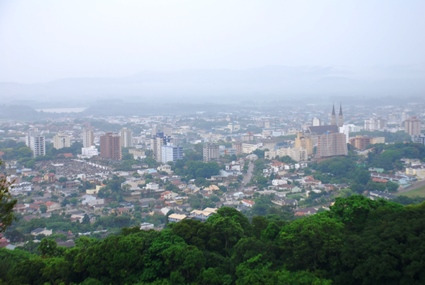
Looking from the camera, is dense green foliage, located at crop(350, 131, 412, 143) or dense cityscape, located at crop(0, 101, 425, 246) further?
dense green foliage, located at crop(350, 131, 412, 143)

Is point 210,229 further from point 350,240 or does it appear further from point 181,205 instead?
point 181,205

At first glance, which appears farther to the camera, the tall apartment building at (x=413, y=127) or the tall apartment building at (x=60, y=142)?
the tall apartment building at (x=413, y=127)

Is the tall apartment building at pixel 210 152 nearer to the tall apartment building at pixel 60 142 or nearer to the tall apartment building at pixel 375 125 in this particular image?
the tall apartment building at pixel 60 142

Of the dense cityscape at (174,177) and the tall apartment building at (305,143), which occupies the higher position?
the tall apartment building at (305,143)

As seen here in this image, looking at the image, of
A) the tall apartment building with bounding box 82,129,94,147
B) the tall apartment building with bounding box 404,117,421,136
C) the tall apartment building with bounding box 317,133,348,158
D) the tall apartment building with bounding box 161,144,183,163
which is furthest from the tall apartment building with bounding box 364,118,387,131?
the tall apartment building with bounding box 82,129,94,147

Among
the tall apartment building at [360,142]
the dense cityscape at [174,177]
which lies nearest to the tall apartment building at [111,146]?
the dense cityscape at [174,177]

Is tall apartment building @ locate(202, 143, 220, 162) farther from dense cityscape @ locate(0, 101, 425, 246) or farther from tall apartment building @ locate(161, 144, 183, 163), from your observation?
tall apartment building @ locate(161, 144, 183, 163)

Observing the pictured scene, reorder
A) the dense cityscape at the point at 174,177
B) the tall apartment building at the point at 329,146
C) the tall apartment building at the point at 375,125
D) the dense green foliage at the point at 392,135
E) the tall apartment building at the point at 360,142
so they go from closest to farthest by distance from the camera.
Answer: the dense cityscape at the point at 174,177
the tall apartment building at the point at 329,146
the tall apartment building at the point at 360,142
the dense green foliage at the point at 392,135
the tall apartment building at the point at 375,125

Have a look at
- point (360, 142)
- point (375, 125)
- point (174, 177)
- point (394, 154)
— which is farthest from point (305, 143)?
point (375, 125)

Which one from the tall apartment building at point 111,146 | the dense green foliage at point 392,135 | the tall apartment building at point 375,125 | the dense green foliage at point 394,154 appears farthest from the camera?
the tall apartment building at point 375,125

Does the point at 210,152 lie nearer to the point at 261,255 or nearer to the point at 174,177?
the point at 174,177
